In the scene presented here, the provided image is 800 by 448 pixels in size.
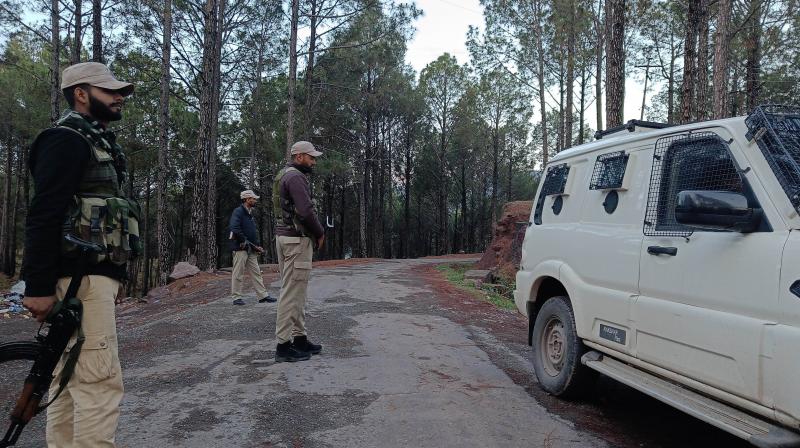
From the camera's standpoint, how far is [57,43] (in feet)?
54.0

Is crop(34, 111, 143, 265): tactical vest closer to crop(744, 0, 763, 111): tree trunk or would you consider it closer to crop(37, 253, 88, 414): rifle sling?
crop(37, 253, 88, 414): rifle sling

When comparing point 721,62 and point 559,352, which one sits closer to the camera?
point 559,352

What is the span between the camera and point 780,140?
2.95 m

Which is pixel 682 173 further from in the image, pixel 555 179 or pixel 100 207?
pixel 100 207

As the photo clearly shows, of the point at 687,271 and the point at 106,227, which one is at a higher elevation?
the point at 106,227

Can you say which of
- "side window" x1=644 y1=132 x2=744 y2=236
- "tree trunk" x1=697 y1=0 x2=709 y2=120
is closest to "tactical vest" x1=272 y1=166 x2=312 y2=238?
"side window" x1=644 y1=132 x2=744 y2=236

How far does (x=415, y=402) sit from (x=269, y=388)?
1278 mm

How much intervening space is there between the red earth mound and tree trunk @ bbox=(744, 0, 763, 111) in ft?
32.9

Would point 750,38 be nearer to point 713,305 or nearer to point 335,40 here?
point 335,40

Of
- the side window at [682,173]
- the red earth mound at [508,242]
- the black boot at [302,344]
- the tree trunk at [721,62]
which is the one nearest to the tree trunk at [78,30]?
the red earth mound at [508,242]

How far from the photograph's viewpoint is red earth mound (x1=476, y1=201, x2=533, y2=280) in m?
15.3

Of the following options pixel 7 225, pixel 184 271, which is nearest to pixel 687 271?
pixel 184 271


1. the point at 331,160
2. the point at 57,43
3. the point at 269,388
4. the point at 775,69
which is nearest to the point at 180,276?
the point at 57,43

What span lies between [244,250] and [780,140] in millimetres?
8204
